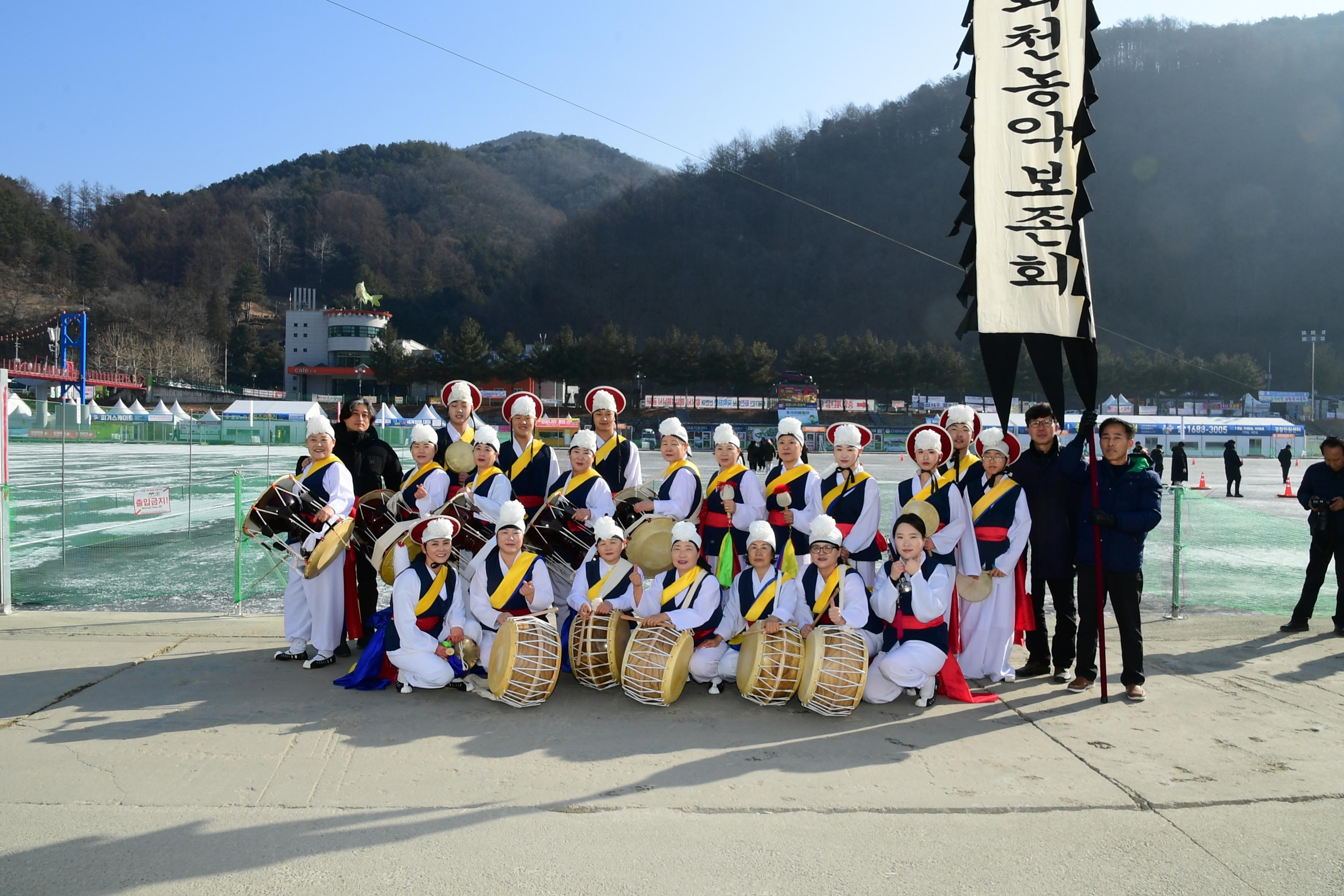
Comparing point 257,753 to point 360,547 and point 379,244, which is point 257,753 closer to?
point 360,547

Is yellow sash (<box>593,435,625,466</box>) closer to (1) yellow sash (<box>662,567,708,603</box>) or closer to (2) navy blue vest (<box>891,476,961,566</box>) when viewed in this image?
(1) yellow sash (<box>662,567,708,603</box>)

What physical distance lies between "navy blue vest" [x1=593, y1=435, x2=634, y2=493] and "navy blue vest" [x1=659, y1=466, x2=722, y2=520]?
554mm

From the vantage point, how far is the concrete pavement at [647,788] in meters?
3.32

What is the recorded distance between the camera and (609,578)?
5629 millimetres

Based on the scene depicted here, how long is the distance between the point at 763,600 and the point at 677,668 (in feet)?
2.24

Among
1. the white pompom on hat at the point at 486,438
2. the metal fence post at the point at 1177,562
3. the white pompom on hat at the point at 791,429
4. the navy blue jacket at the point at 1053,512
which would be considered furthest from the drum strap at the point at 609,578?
the metal fence post at the point at 1177,562

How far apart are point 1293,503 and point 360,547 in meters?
21.5

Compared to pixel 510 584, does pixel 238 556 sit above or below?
below

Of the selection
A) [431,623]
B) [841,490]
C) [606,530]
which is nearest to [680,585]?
[606,530]

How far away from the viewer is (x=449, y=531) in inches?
217

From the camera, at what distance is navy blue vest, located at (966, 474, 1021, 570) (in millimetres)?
Answer: 5781

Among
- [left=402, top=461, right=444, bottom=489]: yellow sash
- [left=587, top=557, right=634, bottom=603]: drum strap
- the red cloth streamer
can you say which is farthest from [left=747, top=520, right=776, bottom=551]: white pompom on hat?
the red cloth streamer

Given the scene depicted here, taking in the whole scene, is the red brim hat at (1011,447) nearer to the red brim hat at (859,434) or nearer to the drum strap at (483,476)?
the red brim hat at (859,434)

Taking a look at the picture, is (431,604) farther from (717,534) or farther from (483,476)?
(717,534)
